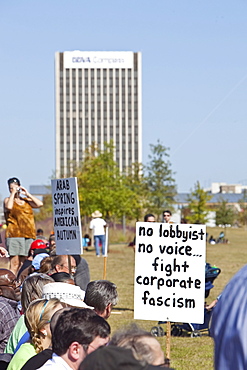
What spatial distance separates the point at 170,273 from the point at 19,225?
628cm

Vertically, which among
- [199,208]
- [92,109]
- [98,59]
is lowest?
[199,208]

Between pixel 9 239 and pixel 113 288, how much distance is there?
21.9 ft

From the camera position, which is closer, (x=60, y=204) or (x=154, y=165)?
(x=60, y=204)

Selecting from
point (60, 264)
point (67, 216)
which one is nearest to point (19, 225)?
point (67, 216)

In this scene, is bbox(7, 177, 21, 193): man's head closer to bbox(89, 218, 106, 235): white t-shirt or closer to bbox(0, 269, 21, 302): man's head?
bbox(0, 269, 21, 302): man's head

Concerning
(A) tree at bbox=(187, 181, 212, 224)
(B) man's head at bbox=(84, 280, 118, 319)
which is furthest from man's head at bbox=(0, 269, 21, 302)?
(A) tree at bbox=(187, 181, 212, 224)

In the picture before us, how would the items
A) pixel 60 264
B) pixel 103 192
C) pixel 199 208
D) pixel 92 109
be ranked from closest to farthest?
pixel 60 264 → pixel 103 192 → pixel 199 208 → pixel 92 109

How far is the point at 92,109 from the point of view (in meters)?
166

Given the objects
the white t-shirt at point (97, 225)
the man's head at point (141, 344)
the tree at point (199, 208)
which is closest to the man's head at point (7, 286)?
the man's head at point (141, 344)

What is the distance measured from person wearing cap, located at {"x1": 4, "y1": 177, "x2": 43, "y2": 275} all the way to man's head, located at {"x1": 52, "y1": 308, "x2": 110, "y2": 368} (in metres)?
9.01

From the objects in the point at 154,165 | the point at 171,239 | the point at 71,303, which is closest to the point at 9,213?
the point at 171,239

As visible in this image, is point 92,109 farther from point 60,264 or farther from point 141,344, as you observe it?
point 141,344

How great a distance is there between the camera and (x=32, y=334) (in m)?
4.73

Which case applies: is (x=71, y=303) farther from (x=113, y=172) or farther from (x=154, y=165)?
(x=154, y=165)
